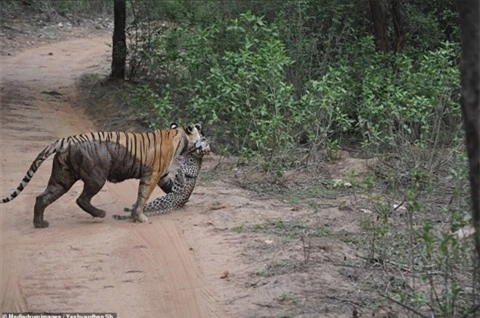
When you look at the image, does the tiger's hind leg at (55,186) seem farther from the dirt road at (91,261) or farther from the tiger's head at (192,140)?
the tiger's head at (192,140)

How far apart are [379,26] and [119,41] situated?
5119 millimetres

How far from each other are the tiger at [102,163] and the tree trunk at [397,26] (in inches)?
283

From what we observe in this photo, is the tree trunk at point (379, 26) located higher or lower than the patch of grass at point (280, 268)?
higher

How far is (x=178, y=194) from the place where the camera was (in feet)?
30.6

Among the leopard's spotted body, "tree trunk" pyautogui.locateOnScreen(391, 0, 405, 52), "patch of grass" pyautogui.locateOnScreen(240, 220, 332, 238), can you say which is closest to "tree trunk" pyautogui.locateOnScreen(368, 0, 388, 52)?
"tree trunk" pyautogui.locateOnScreen(391, 0, 405, 52)

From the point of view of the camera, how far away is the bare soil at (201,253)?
22.1ft

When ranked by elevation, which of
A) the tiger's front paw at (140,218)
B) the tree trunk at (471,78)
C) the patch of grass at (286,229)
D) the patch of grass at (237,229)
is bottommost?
the tiger's front paw at (140,218)

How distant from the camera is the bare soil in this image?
675 cm

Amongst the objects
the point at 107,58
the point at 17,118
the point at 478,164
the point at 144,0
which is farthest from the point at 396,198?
the point at 107,58

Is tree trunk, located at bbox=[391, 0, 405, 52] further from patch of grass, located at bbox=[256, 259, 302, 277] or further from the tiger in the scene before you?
patch of grass, located at bbox=[256, 259, 302, 277]

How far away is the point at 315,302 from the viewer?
6.65m

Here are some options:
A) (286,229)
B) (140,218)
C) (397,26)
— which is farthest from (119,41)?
(286,229)

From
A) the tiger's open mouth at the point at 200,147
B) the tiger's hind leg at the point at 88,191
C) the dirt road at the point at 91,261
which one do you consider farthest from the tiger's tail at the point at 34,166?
the tiger's open mouth at the point at 200,147

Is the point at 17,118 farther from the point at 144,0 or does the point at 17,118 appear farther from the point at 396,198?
the point at 396,198
